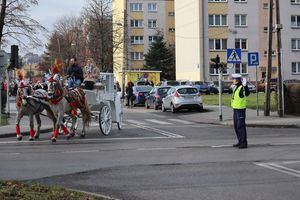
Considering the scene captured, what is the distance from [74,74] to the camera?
19375 millimetres

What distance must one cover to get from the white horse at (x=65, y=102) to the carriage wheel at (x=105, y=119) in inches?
23.3

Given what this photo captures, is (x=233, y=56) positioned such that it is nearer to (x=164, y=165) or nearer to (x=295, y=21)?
(x=164, y=165)

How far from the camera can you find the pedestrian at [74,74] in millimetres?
19203

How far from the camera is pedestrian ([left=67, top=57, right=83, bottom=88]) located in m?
19.2

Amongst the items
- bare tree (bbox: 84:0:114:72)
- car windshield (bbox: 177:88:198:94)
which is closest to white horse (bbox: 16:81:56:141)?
car windshield (bbox: 177:88:198:94)

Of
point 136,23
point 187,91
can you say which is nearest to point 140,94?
point 187,91

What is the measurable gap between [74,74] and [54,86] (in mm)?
2183

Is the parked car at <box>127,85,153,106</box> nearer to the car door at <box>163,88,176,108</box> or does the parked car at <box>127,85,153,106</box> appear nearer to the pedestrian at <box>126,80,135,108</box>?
the pedestrian at <box>126,80,135,108</box>

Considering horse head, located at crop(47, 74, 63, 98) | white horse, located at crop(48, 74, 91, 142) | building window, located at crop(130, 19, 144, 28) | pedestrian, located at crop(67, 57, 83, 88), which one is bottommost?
white horse, located at crop(48, 74, 91, 142)

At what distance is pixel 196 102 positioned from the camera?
33.7 metres

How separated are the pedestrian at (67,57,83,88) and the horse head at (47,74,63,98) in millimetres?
1741

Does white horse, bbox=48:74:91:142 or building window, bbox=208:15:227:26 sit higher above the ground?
building window, bbox=208:15:227:26

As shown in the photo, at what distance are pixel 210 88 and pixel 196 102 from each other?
111 ft

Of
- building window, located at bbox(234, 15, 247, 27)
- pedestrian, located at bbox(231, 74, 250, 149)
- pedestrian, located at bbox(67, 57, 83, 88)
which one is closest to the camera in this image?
pedestrian, located at bbox(231, 74, 250, 149)
